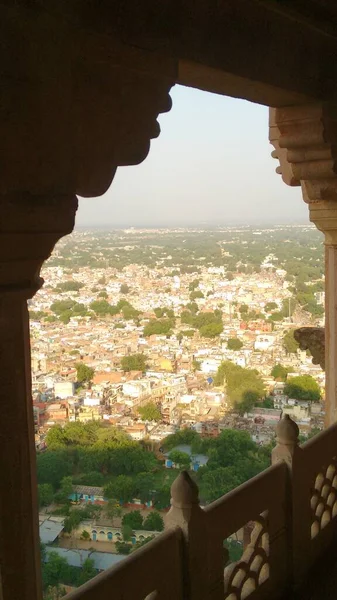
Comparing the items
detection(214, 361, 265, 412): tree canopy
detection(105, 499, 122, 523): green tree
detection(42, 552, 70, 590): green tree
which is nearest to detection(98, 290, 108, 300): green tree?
detection(214, 361, 265, 412): tree canopy

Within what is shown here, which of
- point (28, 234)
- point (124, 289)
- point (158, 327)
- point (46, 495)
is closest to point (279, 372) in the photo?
point (158, 327)

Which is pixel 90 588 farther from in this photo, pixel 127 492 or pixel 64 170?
pixel 127 492

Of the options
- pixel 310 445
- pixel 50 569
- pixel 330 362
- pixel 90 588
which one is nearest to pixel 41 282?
pixel 90 588

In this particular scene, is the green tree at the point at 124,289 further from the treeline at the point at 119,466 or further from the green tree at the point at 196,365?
the treeline at the point at 119,466

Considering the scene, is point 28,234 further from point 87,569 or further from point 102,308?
point 102,308

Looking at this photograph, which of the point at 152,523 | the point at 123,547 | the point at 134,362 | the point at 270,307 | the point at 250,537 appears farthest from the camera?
the point at 270,307

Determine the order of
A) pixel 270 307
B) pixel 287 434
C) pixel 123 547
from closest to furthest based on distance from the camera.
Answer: pixel 287 434, pixel 123 547, pixel 270 307
